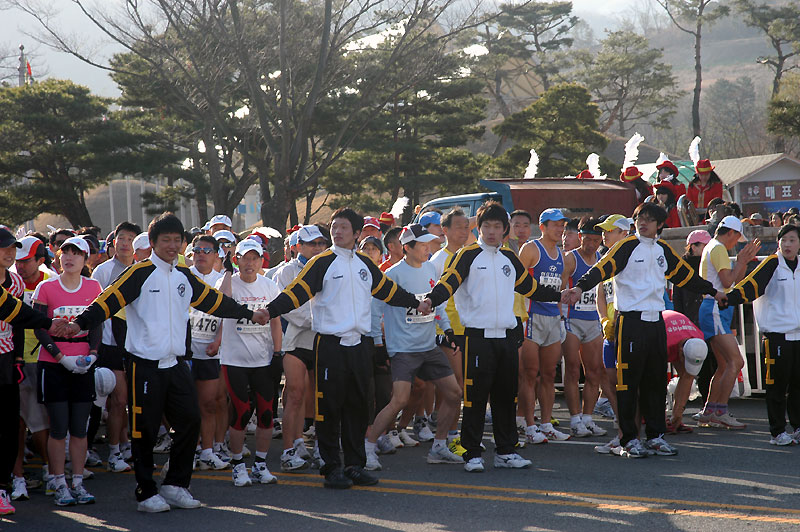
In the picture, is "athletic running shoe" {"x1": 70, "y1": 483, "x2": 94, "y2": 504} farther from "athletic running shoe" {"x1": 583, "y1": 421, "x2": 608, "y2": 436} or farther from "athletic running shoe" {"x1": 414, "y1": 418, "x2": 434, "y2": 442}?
"athletic running shoe" {"x1": 583, "y1": 421, "x2": 608, "y2": 436}

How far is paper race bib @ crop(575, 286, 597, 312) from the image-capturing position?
884cm

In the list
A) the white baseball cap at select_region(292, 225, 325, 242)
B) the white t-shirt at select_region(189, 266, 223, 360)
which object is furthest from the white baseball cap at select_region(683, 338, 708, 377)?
the white t-shirt at select_region(189, 266, 223, 360)

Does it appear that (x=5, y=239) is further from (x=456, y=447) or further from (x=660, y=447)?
(x=660, y=447)

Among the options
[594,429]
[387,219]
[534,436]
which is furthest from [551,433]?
[387,219]

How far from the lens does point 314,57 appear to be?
79.0 feet

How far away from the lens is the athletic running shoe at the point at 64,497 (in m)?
6.62

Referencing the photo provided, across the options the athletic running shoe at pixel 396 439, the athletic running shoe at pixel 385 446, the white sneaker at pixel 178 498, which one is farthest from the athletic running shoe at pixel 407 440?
the white sneaker at pixel 178 498

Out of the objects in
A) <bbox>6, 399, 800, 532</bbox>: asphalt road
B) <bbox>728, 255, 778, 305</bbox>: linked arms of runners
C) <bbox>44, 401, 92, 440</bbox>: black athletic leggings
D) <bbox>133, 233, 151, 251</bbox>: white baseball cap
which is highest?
<bbox>133, 233, 151, 251</bbox>: white baseball cap

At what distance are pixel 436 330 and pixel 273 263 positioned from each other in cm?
741

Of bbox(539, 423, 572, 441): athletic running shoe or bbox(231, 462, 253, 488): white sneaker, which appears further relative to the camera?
bbox(539, 423, 572, 441): athletic running shoe

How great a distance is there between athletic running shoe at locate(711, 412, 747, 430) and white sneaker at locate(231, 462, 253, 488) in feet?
15.0

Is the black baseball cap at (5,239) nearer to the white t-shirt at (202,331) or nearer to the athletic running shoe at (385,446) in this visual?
the white t-shirt at (202,331)

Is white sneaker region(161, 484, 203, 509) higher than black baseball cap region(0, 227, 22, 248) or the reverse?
the reverse

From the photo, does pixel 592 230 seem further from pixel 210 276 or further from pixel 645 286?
pixel 210 276
